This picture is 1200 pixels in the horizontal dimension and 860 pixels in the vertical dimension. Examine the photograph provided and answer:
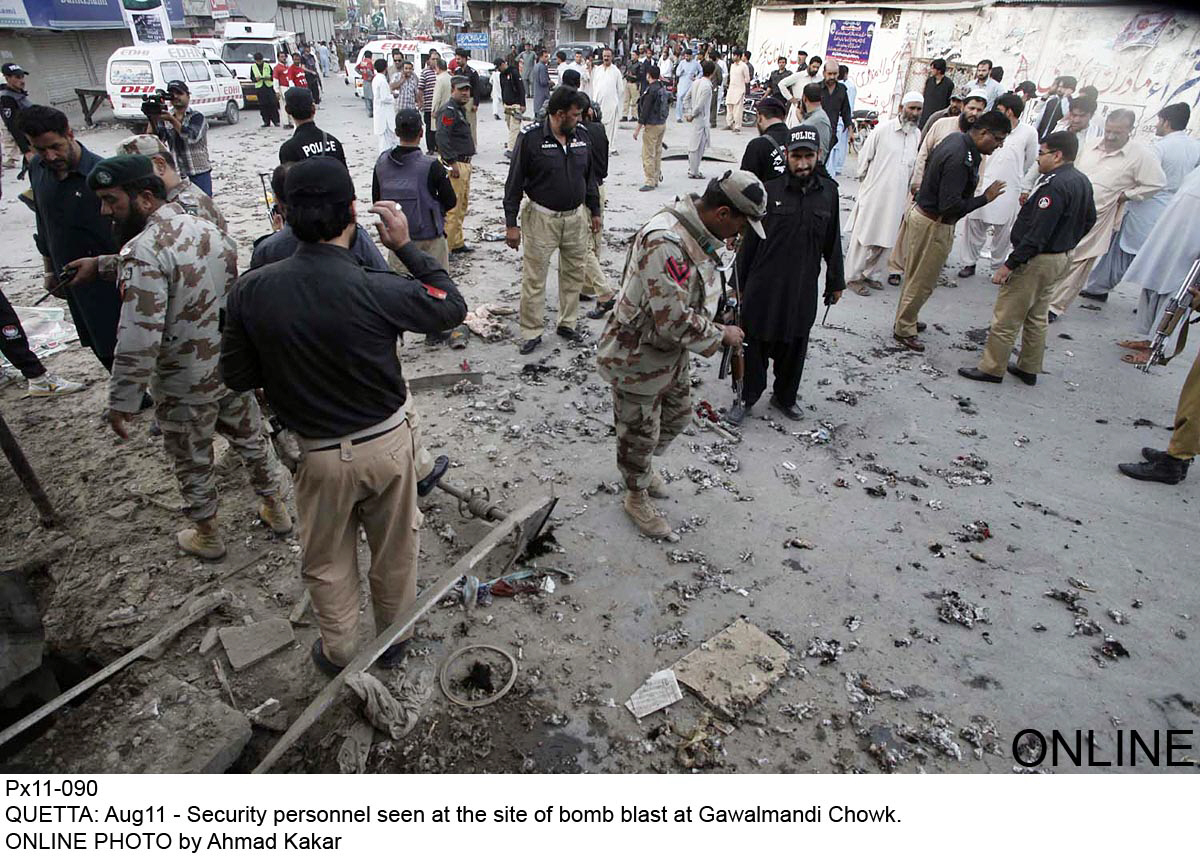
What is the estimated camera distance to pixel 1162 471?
4.41 meters

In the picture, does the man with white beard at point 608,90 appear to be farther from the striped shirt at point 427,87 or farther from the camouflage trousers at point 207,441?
the camouflage trousers at point 207,441

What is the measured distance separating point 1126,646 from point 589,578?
263 centimetres

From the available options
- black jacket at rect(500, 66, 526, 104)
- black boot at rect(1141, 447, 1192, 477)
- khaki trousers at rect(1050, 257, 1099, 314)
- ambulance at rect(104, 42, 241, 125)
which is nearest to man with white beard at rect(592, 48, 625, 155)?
black jacket at rect(500, 66, 526, 104)

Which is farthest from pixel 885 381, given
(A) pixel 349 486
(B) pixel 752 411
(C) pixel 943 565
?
(A) pixel 349 486

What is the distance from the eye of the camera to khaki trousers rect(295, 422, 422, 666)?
2.35 metres

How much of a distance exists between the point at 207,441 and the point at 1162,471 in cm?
588

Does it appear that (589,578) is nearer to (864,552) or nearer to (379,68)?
(864,552)

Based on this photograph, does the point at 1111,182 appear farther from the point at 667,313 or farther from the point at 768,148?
the point at 667,313

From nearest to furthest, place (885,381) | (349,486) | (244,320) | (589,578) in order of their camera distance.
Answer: (244,320) < (349,486) < (589,578) < (885,381)

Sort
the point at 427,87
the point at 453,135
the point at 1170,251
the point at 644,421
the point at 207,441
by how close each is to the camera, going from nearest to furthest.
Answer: the point at 207,441 < the point at 644,421 < the point at 1170,251 < the point at 453,135 < the point at 427,87

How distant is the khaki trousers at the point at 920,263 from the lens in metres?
5.82

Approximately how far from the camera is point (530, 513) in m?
3.34

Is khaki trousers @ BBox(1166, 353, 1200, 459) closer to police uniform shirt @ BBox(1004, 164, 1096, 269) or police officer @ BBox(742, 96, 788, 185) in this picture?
police uniform shirt @ BBox(1004, 164, 1096, 269)

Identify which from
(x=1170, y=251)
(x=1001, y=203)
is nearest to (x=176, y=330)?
(x=1170, y=251)
